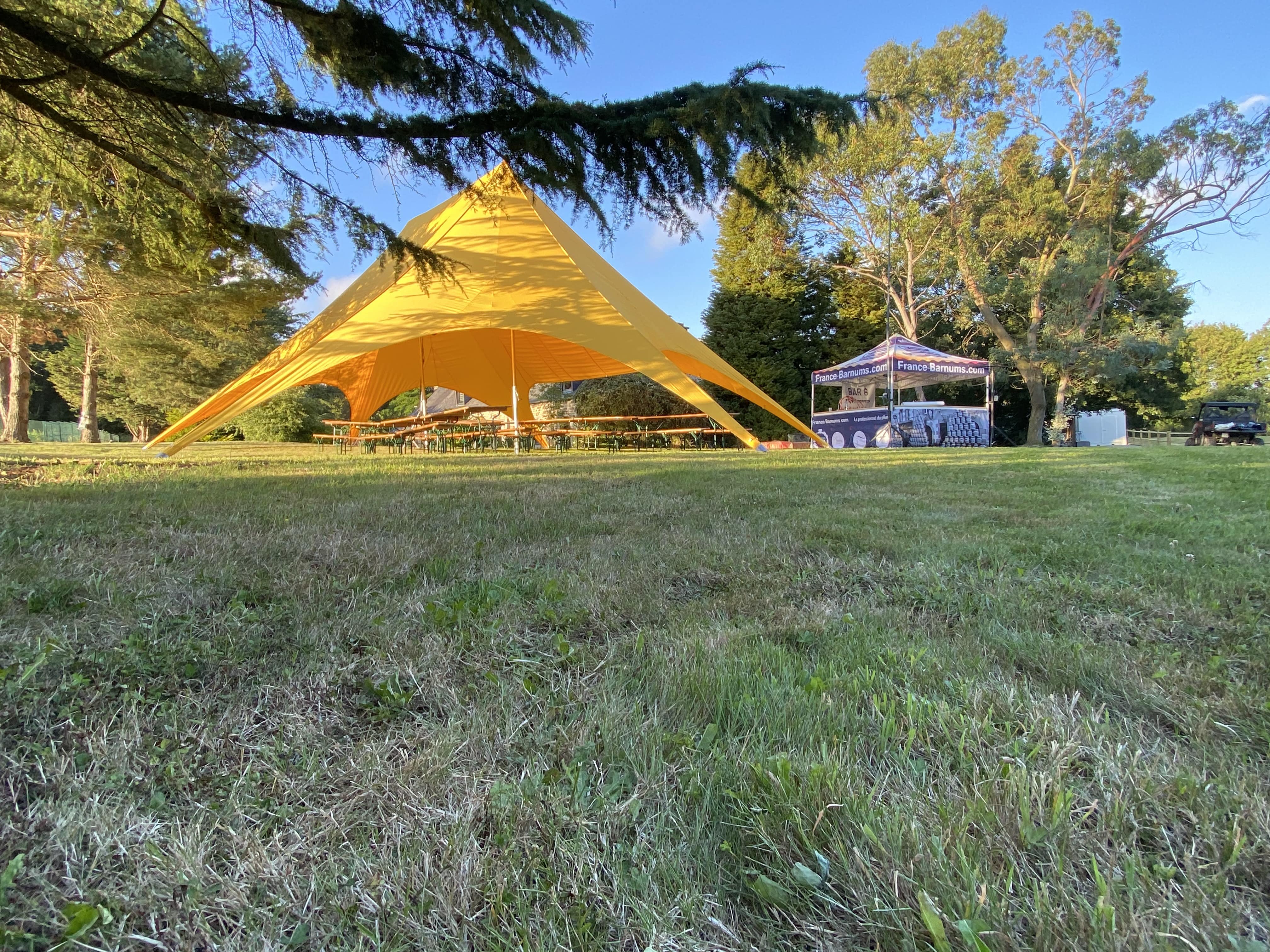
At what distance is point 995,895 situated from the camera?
0.64 m

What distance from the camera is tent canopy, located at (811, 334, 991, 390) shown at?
14.0 m

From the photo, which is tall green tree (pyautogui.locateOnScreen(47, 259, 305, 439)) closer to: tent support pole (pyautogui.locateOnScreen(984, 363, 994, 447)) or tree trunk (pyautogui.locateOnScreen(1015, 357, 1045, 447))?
tent support pole (pyautogui.locateOnScreen(984, 363, 994, 447))

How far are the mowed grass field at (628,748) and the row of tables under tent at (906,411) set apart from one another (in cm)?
1244

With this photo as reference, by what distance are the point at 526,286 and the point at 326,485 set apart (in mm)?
4688

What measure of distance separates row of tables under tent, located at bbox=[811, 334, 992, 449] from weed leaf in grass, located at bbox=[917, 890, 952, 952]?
14.0 m

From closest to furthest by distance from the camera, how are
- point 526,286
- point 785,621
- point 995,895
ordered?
1. point 995,895
2. point 785,621
3. point 526,286

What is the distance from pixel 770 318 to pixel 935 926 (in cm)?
2150

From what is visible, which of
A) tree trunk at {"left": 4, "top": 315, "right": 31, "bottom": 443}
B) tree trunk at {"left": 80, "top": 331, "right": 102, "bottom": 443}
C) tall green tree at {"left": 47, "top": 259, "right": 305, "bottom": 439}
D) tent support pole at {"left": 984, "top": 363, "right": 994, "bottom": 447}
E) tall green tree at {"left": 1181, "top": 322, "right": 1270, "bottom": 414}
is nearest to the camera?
tall green tree at {"left": 47, "top": 259, "right": 305, "bottom": 439}

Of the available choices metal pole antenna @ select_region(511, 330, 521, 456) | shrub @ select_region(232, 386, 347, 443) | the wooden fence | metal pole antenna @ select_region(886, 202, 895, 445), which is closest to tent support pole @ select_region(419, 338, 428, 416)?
metal pole antenna @ select_region(511, 330, 521, 456)

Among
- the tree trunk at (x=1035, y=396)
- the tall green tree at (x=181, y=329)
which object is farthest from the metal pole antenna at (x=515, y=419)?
the tree trunk at (x=1035, y=396)

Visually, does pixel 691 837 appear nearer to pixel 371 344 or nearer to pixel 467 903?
pixel 467 903

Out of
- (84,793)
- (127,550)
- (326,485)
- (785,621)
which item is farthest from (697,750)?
(326,485)

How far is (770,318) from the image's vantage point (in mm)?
20625

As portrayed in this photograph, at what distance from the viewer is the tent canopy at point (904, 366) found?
45.8 ft
